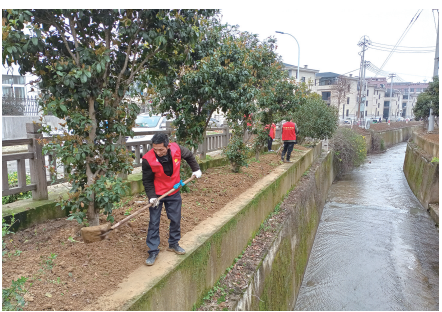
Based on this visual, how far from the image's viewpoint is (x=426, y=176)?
521 inches

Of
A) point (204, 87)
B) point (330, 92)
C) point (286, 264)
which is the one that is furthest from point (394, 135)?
point (204, 87)

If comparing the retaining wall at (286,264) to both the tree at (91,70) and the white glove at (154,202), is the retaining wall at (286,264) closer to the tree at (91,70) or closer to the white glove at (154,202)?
the white glove at (154,202)

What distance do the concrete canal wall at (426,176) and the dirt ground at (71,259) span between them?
11327mm

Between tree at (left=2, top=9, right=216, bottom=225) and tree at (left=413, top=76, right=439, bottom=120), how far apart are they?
18791mm

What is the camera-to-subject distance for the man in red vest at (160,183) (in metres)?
3.37

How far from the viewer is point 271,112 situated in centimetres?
1075

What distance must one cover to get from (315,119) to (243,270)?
1098 centimetres

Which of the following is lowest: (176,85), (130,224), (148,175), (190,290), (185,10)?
(190,290)

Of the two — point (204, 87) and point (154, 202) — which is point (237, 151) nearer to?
point (204, 87)

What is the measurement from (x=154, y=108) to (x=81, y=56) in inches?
116

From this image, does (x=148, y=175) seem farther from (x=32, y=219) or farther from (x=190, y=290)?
(x=32, y=219)

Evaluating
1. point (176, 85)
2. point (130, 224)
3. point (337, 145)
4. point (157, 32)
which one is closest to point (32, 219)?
point (130, 224)

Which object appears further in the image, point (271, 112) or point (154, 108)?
point (271, 112)

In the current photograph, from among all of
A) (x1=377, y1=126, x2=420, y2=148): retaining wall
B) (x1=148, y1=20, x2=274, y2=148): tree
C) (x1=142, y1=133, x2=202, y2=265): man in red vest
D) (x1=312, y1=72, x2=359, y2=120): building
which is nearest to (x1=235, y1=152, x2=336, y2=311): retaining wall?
(x1=142, y1=133, x2=202, y2=265): man in red vest
